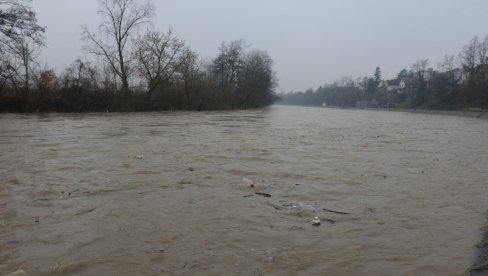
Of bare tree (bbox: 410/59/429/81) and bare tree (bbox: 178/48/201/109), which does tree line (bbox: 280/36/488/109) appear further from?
bare tree (bbox: 178/48/201/109)

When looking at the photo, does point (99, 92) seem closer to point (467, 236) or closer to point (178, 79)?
point (178, 79)

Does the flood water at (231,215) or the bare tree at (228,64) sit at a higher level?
the bare tree at (228,64)

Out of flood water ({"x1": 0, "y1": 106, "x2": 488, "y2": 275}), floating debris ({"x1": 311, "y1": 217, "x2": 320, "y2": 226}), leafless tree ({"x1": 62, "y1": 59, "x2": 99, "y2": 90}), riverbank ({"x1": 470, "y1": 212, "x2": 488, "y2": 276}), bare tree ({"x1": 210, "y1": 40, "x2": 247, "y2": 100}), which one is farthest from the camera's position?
bare tree ({"x1": 210, "y1": 40, "x2": 247, "y2": 100})

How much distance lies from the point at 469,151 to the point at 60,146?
14453 millimetres

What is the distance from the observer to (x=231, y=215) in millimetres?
5648

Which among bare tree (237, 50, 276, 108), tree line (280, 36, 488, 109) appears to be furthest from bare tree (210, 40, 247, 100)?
tree line (280, 36, 488, 109)

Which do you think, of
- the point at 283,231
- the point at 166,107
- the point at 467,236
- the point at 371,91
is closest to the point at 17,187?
the point at 283,231

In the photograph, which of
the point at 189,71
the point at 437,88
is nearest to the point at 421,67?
the point at 437,88

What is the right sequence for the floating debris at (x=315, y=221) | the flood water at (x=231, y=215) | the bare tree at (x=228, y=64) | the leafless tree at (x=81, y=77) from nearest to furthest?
the flood water at (x=231, y=215), the floating debris at (x=315, y=221), the leafless tree at (x=81, y=77), the bare tree at (x=228, y=64)

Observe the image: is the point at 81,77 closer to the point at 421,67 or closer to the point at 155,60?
the point at 155,60

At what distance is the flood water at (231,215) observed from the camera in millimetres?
4078

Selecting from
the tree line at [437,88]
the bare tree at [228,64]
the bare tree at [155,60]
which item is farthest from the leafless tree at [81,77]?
the tree line at [437,88]

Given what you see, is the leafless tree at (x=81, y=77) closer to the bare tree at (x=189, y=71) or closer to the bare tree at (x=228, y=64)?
the bare tree at (x=189, y=71)

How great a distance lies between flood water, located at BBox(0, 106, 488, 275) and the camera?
4078 millimetres
